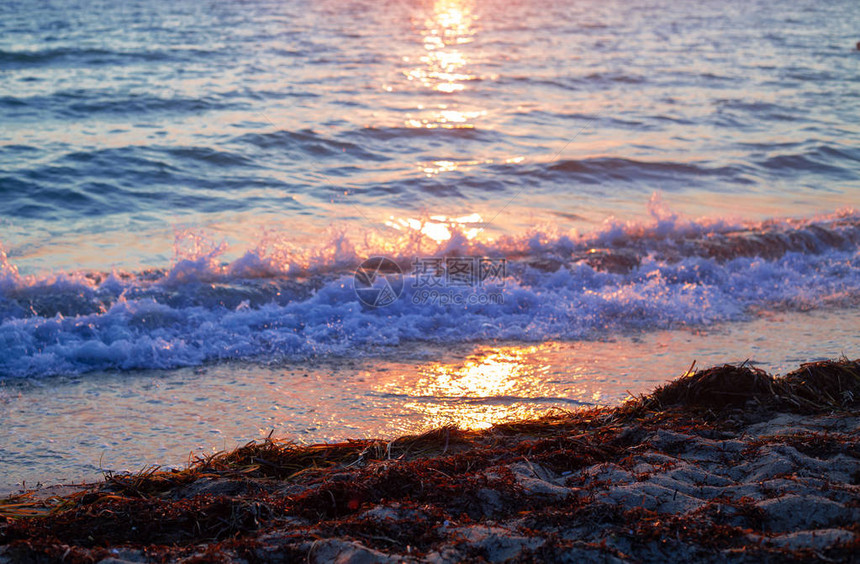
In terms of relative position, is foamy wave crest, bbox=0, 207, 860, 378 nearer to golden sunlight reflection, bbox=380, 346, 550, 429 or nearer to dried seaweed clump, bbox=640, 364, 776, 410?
golden sunlight reflection, bbox=380, 346, 550, 429

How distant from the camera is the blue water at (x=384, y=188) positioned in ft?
19.1

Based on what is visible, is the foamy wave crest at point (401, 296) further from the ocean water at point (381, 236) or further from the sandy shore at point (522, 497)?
the sandy shore at point (522, 497)

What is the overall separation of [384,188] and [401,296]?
3.60 m

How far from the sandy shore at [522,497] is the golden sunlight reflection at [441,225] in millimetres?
4369

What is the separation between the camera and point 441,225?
328 inches

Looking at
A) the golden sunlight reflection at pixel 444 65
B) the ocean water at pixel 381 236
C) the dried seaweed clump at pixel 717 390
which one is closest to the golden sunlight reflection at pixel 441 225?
the ocean water at pixel 381 236

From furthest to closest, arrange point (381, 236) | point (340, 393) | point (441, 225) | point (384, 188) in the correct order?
point (384, 188) < point (441, 225) < point (381, 236) < point (340, 393)

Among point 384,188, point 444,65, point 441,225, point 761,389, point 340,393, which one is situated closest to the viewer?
point 761,389

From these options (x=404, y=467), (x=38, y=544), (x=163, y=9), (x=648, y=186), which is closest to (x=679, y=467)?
(x=404, y=467)

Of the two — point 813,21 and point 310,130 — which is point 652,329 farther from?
point 813,21

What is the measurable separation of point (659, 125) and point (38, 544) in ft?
41.1

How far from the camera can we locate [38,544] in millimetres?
2496

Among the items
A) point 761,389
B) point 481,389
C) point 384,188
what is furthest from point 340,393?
point 384,188

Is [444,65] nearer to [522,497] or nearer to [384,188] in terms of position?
[384,188]
